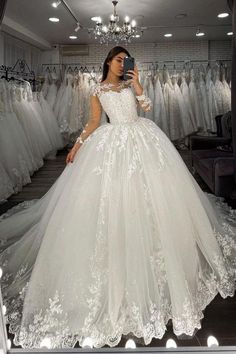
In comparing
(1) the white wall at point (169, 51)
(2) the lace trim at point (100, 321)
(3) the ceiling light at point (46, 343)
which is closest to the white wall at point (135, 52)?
(1) the white wall at point (169, 51)

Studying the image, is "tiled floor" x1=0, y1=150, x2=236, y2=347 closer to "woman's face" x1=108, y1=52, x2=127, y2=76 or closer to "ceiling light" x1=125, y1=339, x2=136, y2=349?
"ceiling light" x1=125, y1=339, x2=136, y2=349

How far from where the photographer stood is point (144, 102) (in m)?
1.46

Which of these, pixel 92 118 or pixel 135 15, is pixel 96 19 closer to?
pixel 135 15

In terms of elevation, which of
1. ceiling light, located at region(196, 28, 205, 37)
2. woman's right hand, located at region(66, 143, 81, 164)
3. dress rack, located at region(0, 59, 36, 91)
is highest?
ceiling light, located at region(196, 28, 205, 37)

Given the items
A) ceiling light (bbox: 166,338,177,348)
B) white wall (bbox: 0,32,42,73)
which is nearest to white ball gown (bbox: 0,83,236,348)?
ceiling light (bbox: 166,338,177,348)

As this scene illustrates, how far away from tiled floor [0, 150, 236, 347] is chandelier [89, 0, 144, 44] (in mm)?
538

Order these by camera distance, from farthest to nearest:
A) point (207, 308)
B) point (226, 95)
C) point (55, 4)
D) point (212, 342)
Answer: point (207, 308) → point (226, 95) → point (55, 4) → point (212, 342)

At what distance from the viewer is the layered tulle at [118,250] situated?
1379mm

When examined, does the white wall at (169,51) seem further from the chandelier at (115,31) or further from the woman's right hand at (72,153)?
the woman's right hand at (72,153)

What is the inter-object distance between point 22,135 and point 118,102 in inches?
18.7

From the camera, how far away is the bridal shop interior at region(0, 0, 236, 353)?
1.33 m

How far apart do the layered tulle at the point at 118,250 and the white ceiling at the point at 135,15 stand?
423mm

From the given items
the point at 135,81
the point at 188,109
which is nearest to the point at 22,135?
the point at 135,81

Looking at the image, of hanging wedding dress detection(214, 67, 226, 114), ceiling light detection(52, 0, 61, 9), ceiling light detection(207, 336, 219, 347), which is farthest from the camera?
hanging wedding dress detection(214, 67, 226, 114)
